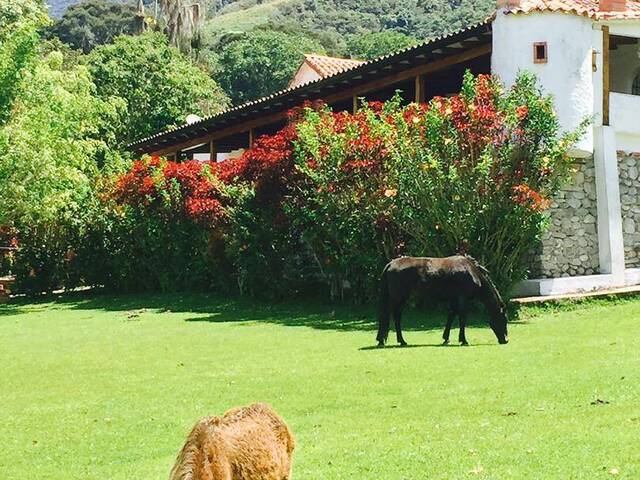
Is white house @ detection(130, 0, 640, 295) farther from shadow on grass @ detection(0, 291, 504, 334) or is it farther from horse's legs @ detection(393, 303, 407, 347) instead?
horse's legs @ detection(393, 303, 407, 347)

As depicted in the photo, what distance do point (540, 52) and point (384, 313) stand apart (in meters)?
7.93

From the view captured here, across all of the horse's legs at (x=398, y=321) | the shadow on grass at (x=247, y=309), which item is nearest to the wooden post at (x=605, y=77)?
the shadow on grass at (x=247, y=309)

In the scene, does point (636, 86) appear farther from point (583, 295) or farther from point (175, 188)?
point (175, 188)

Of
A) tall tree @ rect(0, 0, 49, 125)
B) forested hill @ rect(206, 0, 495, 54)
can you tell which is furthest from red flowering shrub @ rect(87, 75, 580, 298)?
forested hill @ rect(206, 0, 495, 54)

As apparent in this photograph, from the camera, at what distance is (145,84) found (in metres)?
42.7

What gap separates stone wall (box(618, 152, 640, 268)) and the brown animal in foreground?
661 inches

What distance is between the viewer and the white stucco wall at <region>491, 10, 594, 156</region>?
19.6 metres

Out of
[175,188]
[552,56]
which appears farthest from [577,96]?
[175,188]

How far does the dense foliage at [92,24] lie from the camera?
77875 millimetres

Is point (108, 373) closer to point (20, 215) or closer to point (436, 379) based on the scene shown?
point (436, 379)

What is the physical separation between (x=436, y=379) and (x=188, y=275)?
15637 mm

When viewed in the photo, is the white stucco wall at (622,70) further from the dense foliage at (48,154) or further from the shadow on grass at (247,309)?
the dense foliage at (48,154)

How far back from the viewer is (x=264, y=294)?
2284 cm

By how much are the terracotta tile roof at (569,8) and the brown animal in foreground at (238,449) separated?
50.2 feet
